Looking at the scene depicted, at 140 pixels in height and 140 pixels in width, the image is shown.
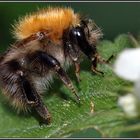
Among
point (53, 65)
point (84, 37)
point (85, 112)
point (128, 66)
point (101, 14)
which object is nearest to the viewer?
point (128, 66)

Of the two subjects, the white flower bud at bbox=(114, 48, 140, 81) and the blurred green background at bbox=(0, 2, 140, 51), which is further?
the blurred green background at bbox=(0, 2, 140, 51)

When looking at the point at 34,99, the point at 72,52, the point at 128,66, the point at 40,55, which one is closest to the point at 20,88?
the point at 34,99

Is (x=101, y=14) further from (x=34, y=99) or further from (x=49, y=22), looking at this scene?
(x=34, y=99)

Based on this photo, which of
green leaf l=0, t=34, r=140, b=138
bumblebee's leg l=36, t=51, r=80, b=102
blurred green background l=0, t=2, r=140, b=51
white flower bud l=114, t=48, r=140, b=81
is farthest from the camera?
blurred green background l=0, t=2, r=140, b=51

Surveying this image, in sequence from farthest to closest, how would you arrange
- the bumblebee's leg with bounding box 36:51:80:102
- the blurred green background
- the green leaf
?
the blurred green background < the bumblebee's leg with bounding box 36:51:80:102 < the green leaf

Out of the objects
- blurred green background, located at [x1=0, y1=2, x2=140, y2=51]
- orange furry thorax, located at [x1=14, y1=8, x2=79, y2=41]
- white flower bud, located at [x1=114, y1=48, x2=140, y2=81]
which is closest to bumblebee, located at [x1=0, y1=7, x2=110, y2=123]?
orange furry thorax, located at [x1=14, y1=8, x2=79, y2=41]

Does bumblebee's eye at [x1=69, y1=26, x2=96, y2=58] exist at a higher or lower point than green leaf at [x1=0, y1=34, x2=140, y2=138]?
higher

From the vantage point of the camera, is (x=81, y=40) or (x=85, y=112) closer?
(x=85, y=112)

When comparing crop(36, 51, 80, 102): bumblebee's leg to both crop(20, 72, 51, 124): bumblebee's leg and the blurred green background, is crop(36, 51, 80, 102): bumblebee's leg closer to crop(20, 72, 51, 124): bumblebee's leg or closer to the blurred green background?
crop(20, 72, 51, 124): bumblebee's leg
